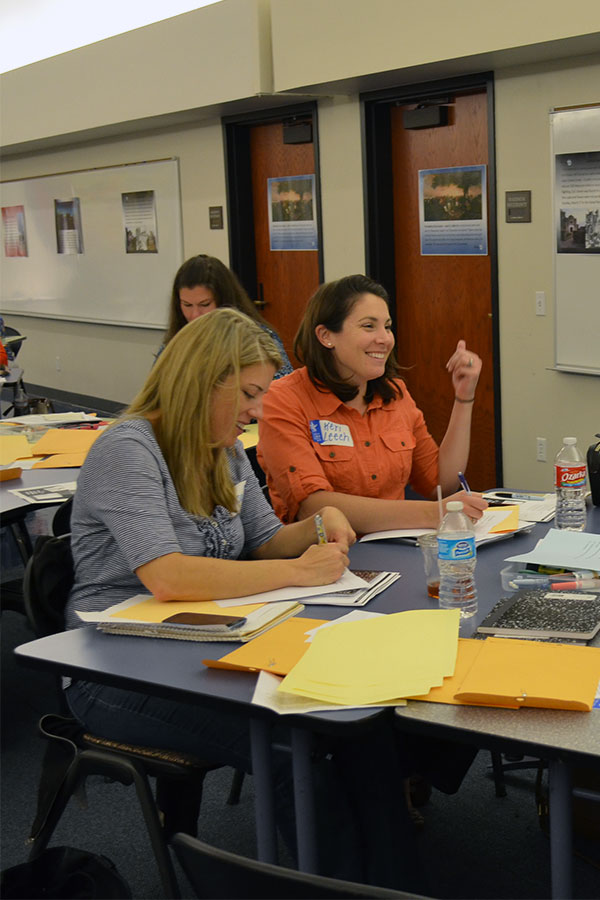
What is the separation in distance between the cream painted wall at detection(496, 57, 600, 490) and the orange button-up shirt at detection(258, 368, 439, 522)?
2.45 m

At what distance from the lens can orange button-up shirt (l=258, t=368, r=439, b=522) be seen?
270 centimetres

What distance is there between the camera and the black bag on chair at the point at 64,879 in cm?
162

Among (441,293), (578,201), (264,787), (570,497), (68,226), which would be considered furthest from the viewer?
(68,226)

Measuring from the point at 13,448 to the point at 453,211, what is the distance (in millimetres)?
3096

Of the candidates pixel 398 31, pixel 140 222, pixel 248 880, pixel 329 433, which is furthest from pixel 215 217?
pixel 248 880

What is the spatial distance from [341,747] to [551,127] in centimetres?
397

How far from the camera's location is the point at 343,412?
9.20 ft

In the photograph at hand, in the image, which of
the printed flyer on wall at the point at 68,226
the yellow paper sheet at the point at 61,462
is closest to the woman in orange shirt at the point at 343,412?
the yellow paper sheet at the point at 61,462

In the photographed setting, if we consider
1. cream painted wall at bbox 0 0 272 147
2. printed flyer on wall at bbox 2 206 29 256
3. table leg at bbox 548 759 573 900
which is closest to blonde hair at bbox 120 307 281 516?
table leg at bbox 548 759 573 900

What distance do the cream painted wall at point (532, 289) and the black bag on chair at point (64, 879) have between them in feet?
12.8

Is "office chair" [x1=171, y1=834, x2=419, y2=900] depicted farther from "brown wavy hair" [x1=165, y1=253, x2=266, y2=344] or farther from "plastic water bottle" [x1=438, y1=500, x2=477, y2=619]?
"brown wavy hair" [x1=165, y1=253, x2=266, y2=344]

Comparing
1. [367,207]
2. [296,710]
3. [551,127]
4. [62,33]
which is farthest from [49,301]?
[296,710]

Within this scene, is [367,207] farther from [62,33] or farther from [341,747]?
[341,747]

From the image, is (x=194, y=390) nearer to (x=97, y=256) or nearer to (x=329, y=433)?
Result: (x=329, y=433)
